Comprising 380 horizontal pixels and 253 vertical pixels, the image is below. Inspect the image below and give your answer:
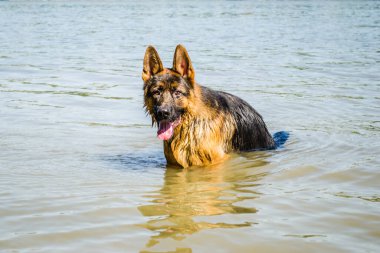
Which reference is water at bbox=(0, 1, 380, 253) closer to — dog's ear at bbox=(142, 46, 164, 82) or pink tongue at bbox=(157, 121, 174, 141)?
pink tongue at bbox=(157, 121, 174, 141)

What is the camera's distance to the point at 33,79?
14.7m

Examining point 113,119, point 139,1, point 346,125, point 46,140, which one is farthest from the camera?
point 139,1

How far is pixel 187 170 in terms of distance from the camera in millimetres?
7438

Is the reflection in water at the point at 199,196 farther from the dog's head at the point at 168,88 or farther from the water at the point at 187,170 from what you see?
the dog's head at the point at 168,88

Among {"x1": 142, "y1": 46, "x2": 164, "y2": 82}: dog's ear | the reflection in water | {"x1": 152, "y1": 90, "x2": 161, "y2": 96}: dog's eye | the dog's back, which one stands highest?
{"x1": 142, "y1": 46, "x2": 164, "y2": 82}: dog's ear

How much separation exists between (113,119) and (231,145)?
3.36m

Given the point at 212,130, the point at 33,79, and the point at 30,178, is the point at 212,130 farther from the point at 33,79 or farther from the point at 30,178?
the point at 33,79

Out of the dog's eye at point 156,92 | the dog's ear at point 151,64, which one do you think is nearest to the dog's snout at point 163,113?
the dog's eye at point 156,92

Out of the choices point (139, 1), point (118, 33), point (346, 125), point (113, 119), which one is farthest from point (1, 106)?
point (139, 1)

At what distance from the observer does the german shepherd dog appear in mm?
7078

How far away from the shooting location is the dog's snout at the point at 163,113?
6926 mm

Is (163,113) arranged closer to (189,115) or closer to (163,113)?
(163,113)

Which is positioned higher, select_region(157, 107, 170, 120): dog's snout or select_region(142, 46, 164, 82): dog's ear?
select_region(142, 46, 164, 82): dog's ear

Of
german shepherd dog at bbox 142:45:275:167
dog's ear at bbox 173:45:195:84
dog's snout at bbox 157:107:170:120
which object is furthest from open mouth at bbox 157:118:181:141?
dog's ear at bbox 173:45:195:84
